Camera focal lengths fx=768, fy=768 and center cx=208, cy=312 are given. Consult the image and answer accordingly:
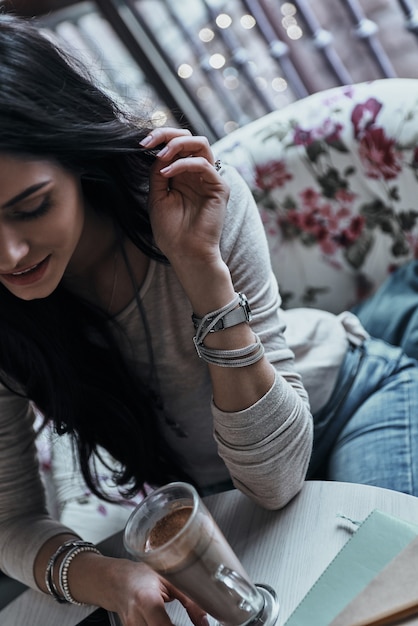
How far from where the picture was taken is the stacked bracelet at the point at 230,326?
1052 millimetres

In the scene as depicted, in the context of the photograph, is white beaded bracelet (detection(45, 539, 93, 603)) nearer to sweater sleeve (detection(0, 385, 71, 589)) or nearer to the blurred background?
sweater sleeve (detection(0, 385, 71, 589))

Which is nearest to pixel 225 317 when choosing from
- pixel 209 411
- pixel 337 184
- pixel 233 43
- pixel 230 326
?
pixel 230 326

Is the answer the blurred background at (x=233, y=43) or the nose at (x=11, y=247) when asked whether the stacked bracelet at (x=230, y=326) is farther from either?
the blurred background at (x=233, y=43)

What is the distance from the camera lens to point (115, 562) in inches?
39.3

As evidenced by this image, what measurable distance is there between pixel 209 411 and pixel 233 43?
1540 mm

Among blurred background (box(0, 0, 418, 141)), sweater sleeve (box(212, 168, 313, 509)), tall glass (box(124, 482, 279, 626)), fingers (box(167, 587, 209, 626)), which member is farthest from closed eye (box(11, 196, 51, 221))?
blurred background (box(0, 0, 418, 141))

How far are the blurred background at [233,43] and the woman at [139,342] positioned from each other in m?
1.11

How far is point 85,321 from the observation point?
1.24 metres

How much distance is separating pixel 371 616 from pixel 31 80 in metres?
0.74

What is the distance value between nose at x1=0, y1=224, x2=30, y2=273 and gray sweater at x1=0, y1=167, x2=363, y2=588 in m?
0.25

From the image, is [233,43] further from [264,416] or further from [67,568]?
[67,568]

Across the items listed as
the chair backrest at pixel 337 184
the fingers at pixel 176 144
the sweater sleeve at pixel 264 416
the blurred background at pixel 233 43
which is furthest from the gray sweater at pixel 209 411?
the blurred background at pixel 233 43

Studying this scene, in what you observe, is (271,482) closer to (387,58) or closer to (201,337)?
(201,337)

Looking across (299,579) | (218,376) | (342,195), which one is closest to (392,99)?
(342,195)
